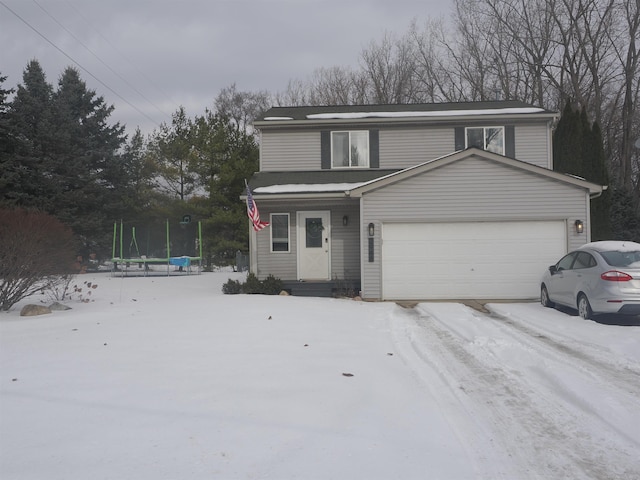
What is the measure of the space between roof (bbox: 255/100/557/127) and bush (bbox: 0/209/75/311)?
773 centimetres

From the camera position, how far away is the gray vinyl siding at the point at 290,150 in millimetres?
17797

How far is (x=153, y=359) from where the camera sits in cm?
691

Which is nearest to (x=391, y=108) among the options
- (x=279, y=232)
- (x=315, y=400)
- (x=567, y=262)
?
(x=279, y=232)

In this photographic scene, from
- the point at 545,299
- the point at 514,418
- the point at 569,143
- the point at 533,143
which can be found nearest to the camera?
the point at 514,418

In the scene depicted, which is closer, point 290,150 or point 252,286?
point 252,286

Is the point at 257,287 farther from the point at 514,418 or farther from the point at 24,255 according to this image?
the point at 514,418

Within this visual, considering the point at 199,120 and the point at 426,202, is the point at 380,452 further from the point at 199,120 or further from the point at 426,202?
the point at 199,120

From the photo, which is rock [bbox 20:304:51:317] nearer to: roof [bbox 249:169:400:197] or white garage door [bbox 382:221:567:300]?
roof [bbox 249:169:400:197]

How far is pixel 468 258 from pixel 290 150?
7050 millimetres

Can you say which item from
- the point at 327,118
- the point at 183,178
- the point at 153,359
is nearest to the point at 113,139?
the point at 183,178

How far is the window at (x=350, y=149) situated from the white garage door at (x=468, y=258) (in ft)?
13.3

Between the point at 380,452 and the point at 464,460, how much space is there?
637 millimetres

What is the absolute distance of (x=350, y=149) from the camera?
58.6ft

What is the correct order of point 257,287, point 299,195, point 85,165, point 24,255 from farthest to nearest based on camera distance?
1. point 85,165
2. point 299,195
3. point 257,287
4. point 24,255
